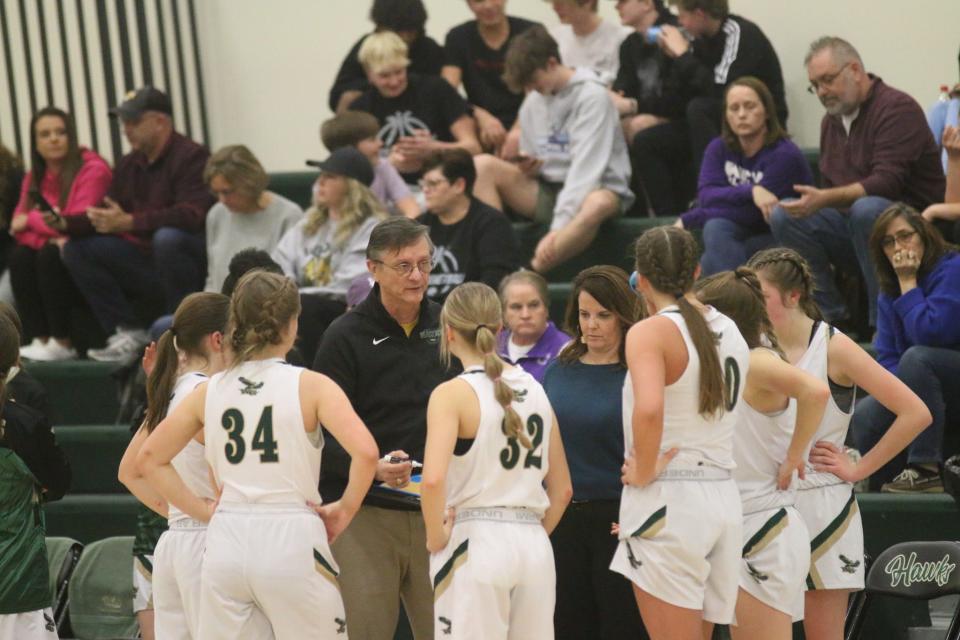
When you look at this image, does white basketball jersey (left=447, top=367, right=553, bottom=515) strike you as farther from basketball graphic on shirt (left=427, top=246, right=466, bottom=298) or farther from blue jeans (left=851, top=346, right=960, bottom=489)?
basketball graphic on shirt (left=427, top=246, right=466, bottom=298)

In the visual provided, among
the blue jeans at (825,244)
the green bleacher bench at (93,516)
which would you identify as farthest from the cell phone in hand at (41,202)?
the blue jeans at (825,244)

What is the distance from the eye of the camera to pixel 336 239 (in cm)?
660

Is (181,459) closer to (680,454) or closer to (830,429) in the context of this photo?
(680,454)

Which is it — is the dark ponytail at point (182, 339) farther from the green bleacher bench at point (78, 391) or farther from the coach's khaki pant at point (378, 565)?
the green bleacher bench at point (78, 391)

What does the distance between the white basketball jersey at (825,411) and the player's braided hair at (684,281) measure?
55 cm

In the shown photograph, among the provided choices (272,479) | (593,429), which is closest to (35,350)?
(593,429)

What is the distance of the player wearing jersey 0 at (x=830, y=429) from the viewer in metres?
4.30

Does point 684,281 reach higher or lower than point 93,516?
higher

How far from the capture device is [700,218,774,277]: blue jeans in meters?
6.37

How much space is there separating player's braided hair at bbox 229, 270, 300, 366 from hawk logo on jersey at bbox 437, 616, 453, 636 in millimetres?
839

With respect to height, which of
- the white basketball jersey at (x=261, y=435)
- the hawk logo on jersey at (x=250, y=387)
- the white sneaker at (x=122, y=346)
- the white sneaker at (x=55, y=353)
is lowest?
the white sneaker at (x=55, y=353)

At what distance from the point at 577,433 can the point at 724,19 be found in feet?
10.9

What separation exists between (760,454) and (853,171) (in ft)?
8.48

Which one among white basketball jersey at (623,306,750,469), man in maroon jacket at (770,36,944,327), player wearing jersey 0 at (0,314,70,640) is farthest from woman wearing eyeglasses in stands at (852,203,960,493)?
player wearing jersey 0 at (0,314,70,640)
